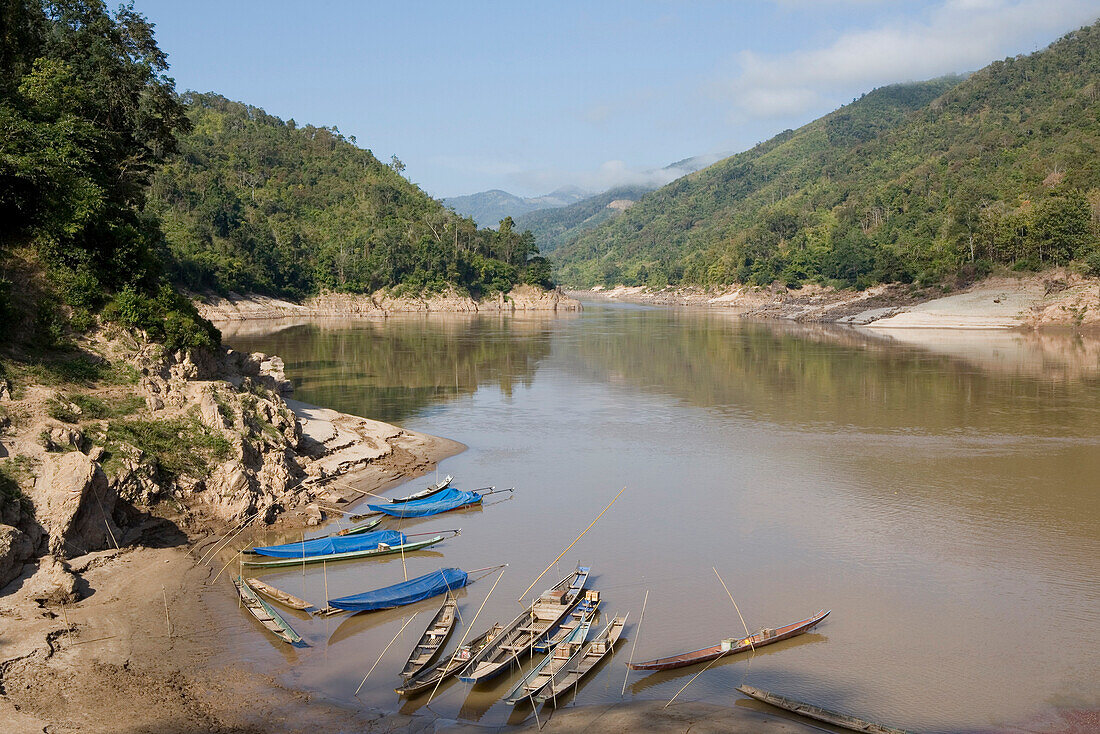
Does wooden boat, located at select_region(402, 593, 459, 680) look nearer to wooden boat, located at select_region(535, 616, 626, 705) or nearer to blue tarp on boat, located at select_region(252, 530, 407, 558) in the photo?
wooden boat, located at select_region(535, 616, 626, 705)

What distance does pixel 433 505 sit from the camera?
23.0 metres

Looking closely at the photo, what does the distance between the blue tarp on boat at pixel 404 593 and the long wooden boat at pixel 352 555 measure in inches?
78.1

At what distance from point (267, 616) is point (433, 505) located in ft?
25.8

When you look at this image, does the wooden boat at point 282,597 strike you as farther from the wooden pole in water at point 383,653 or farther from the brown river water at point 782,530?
the wooden pole in water at point 383,653

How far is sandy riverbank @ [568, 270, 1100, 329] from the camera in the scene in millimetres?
74188

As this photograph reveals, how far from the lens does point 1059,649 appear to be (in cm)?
1522

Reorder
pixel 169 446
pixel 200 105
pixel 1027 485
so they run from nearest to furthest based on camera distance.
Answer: pixel 169 446 → pixel 1027 485 → pixel 200 105

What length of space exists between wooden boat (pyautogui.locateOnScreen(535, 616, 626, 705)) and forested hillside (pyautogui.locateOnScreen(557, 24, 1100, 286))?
255ft

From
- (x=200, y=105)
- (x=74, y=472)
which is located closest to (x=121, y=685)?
(x=74, y=472)

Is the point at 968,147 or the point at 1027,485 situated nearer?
the point at 1027,485

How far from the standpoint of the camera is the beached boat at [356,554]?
1867 cm

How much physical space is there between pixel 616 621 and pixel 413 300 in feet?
348

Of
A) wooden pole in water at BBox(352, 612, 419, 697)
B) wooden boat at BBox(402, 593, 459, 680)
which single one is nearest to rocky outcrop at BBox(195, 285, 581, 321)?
wooden pole in water at BBox(352, 612, 419, 697)

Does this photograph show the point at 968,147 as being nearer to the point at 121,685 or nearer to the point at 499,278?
the point at 499,278
